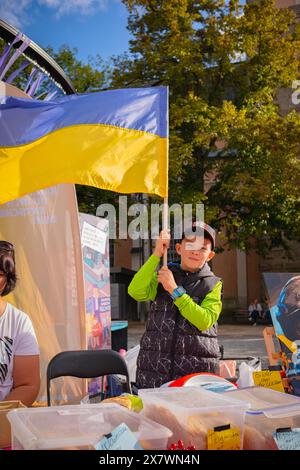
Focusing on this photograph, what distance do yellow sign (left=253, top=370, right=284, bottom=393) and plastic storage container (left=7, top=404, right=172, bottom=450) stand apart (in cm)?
116

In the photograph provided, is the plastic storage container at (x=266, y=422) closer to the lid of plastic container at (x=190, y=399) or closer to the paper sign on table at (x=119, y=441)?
the lid of plastic container at (x=190, y=399)

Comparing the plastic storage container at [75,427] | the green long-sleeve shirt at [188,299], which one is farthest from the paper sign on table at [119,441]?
the green long-sleeve shirt at [188,299]

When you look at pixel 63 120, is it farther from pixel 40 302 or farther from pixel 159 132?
pixel 40 302

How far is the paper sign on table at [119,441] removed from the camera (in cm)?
132

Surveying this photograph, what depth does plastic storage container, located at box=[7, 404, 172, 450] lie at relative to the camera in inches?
52.1

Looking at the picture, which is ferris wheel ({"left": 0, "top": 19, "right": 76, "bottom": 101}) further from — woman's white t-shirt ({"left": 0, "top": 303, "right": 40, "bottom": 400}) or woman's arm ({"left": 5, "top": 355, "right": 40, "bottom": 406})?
woman's arm ({"left": 5, "top": 355, "right": 40, "bottom": 406})

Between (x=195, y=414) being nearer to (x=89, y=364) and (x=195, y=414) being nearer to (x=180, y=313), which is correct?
(x=180, y=313)

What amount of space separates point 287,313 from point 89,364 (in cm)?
137

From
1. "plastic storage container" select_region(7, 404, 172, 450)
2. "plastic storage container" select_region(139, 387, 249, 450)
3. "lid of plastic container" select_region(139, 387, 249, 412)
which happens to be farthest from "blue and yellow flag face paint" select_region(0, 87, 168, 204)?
"plastic storage container" select_region(7, 404, 172, 450)

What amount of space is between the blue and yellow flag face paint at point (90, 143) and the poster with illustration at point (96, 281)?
2.90m

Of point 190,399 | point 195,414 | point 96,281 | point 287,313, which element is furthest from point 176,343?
point 96,281

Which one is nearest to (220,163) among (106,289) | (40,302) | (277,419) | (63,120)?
(106,289)

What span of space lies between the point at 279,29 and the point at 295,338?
19.8 metres

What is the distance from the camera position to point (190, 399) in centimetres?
170
